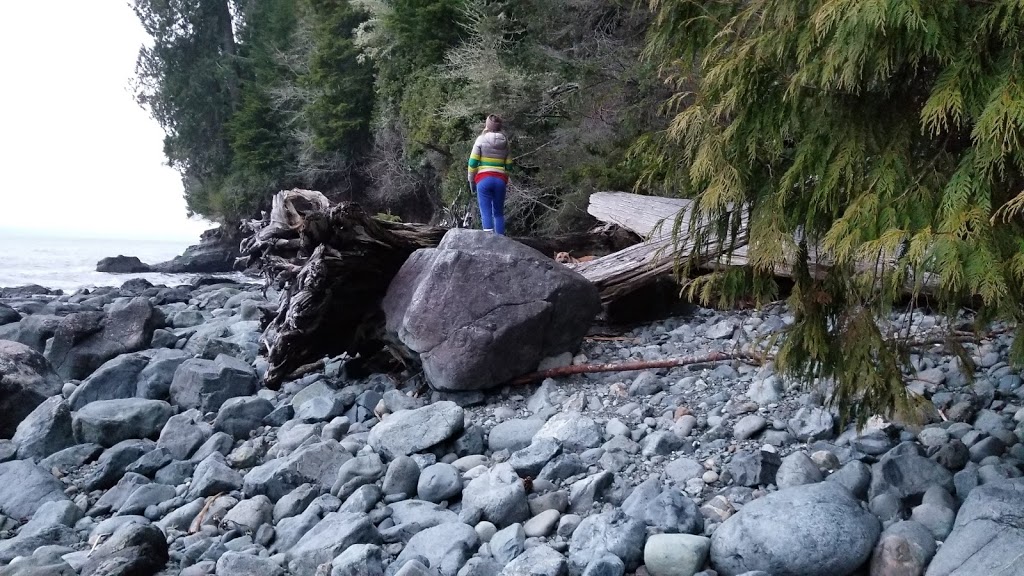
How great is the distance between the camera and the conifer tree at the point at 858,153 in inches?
90.7

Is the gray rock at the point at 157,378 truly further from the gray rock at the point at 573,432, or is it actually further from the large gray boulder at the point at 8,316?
the large gray boulder at the point at 8,316

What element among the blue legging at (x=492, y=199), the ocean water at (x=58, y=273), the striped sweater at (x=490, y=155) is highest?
the striped sweater at (x=490, y=155)

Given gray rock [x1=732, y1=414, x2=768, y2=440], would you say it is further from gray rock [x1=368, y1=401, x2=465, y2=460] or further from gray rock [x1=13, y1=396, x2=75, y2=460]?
gray rock [x1=13, y1=396, x2=75, y2=460]

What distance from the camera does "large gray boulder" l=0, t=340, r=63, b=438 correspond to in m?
6.85

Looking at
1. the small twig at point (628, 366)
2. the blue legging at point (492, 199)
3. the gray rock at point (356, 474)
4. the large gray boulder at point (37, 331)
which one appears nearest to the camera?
the gray rock at point (356, 474)

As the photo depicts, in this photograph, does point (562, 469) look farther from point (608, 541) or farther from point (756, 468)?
point (756, 468)

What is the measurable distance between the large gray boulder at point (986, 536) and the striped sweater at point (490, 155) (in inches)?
244

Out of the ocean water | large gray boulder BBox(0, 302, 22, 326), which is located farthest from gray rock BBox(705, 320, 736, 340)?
the ocean water

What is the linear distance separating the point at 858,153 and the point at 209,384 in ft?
18.9

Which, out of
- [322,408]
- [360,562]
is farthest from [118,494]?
[360,562]

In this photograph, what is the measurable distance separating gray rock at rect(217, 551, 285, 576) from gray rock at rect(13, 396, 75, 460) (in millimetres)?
3260

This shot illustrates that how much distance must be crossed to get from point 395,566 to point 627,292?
380 centimetres

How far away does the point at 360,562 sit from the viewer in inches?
133

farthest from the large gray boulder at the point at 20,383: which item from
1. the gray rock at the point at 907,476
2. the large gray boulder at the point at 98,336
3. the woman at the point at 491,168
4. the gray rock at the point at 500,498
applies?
the gray rock at the point at 907,476
